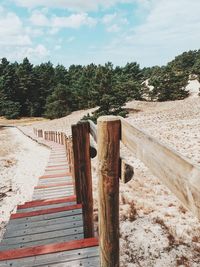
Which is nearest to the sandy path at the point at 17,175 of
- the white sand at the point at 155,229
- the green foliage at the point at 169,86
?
the white sand at the point at 155,229

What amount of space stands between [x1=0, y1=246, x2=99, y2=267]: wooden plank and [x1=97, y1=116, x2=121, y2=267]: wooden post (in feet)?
1.83

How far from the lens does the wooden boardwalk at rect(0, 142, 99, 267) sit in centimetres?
255

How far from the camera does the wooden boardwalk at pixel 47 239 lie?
2551mm

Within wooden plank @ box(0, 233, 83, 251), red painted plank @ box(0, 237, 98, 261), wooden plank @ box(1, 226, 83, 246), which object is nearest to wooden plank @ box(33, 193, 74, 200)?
wooden plank @ box(1, 226, 83, 246)

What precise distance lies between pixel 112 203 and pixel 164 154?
0.79m

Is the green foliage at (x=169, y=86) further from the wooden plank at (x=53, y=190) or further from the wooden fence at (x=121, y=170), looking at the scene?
the wooden fence at (x=121, y=170)

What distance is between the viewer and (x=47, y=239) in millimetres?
3150

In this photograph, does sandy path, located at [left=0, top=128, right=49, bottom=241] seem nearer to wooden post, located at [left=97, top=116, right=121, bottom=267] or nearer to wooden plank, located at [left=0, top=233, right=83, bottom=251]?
wooden plank, located at [left=0, top=233, right=83, bottom=251]

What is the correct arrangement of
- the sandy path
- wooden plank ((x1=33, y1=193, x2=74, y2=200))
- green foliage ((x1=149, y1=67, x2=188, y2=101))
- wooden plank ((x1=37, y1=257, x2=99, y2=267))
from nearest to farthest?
1. wooden plank ((x1=37, y1=257, x2=99, y2=267))
2. wooden plank ((x1=33, y1=193, x2=74, y2=200))
3. the sandy path
4. green foliage ((x1=149, y1=67, x2=188, y2=101))

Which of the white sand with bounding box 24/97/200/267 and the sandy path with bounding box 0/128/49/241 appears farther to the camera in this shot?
the sandy path with bounding box 0/128/49/241

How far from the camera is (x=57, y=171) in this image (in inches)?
287

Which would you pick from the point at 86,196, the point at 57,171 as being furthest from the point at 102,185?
the point at 57,171

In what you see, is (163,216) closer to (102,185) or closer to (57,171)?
(57,171)

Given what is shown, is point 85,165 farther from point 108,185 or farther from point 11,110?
point 11,110
